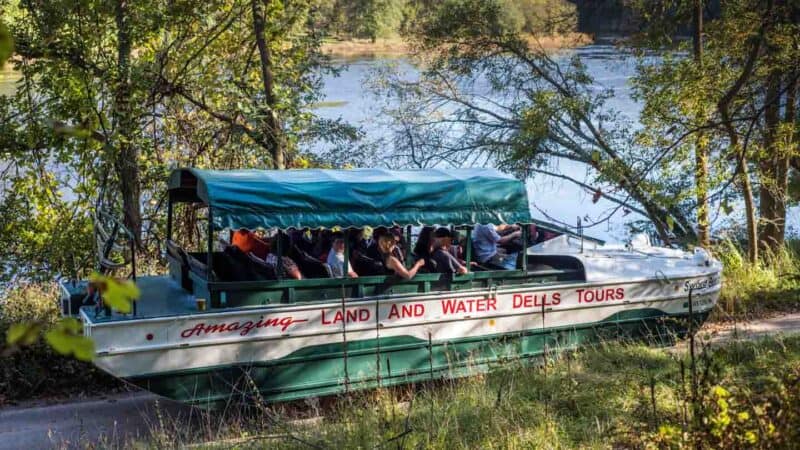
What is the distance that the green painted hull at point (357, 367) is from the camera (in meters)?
8.95

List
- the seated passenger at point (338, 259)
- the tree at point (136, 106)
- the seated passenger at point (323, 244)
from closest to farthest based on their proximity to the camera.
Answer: the seated passenger at point (338, 259) < the seated passenger at point (323, 244) < the tree at point (136, 106)

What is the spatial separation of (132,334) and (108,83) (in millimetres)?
6261

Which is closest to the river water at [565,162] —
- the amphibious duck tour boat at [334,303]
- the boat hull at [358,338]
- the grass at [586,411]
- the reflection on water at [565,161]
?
the reflection on water at [565,161]

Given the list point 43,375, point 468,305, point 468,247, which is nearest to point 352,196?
point 468,247

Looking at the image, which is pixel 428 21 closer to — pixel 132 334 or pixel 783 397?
pixel 132 334

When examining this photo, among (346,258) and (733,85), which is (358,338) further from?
(733,85)

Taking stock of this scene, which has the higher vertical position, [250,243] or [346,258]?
[250,243]

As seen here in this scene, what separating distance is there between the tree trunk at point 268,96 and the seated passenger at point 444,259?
5.26 m

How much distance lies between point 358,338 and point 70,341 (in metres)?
7.63

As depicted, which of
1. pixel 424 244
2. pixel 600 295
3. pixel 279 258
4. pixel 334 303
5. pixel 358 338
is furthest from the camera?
pixel 600 295

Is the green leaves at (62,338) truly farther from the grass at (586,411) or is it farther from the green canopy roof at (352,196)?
the green canopy roof at (352,196)

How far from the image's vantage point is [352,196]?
9477mm

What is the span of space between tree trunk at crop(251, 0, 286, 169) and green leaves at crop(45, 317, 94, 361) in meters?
12.7

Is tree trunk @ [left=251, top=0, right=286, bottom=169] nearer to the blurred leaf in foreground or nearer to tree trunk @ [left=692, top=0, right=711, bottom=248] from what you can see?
→ tree trunk @ [left=692, top=0, right=711, bottom=248]
